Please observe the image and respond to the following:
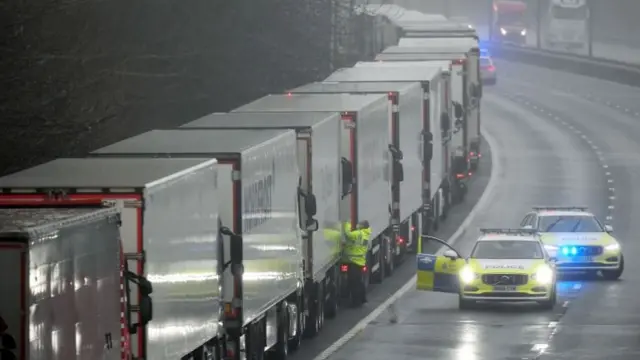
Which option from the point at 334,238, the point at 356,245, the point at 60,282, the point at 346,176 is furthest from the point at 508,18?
the point at 60,282

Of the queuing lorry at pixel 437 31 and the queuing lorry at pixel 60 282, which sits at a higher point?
the queuing lorry at pixel 437 31

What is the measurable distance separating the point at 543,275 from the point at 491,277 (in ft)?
2.70

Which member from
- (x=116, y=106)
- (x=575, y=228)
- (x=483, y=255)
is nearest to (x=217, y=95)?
(x=116, y=106)

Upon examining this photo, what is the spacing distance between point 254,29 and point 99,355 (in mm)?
49985

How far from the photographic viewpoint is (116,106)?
1700 inches

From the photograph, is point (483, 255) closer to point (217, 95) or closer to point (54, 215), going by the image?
point (54, 215)

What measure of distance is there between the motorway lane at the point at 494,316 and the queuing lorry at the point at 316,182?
842 mm

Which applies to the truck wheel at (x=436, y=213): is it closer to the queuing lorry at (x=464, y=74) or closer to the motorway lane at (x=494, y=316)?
the motorway lane at (x=494, y=316)

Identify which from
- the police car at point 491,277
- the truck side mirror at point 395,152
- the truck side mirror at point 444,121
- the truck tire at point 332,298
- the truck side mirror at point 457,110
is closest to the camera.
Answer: the truck tire at point 332,298

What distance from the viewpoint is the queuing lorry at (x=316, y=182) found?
2692 cm

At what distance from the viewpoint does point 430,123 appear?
4269 cm

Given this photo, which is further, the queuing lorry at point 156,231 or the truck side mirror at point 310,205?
the truck side mirror at point 310,205

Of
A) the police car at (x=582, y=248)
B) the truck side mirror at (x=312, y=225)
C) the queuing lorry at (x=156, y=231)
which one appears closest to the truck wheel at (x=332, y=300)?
the truck side mirror at (x=312, y=225)

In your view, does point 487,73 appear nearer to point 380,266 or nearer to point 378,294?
point 380,266
